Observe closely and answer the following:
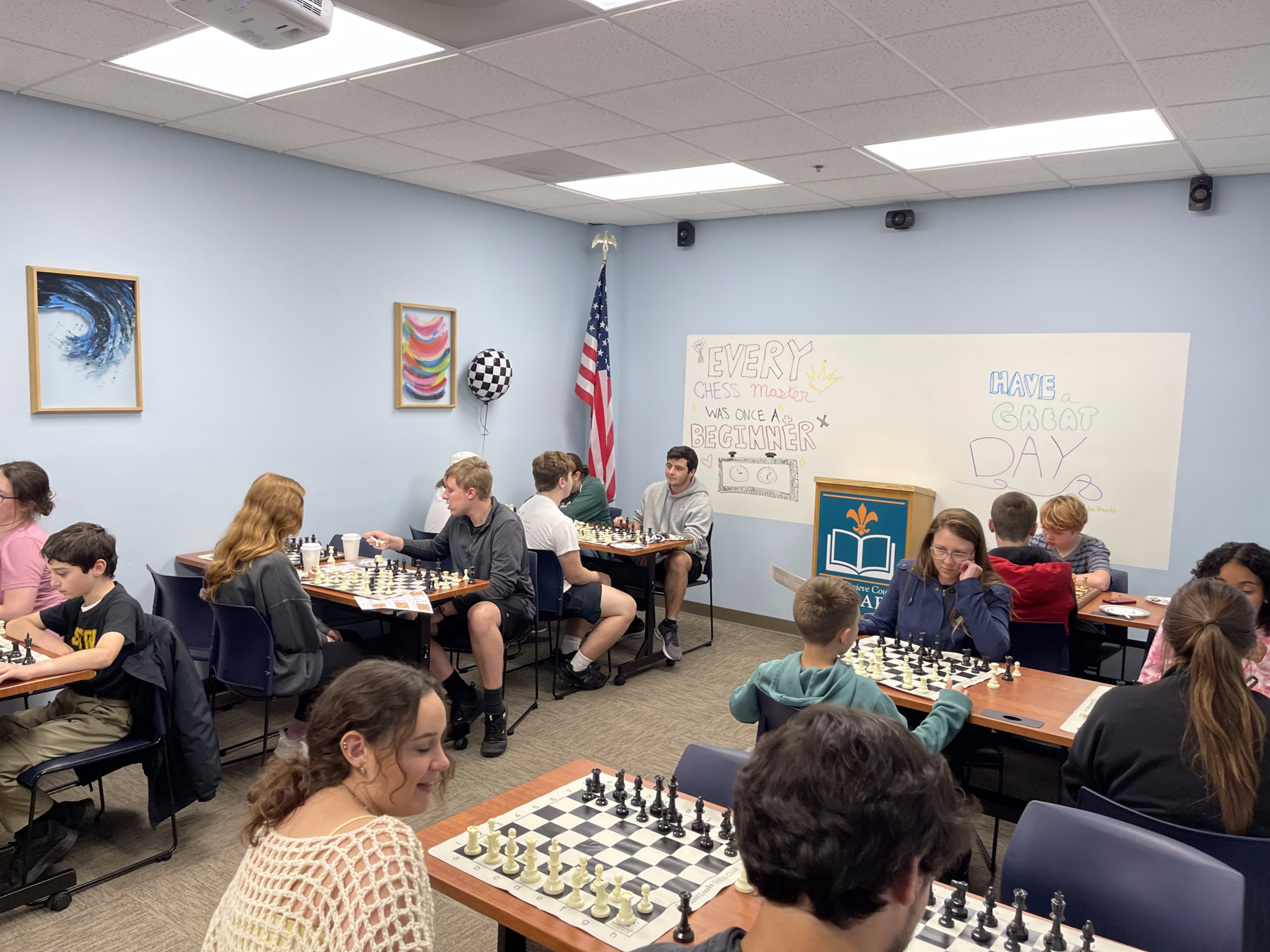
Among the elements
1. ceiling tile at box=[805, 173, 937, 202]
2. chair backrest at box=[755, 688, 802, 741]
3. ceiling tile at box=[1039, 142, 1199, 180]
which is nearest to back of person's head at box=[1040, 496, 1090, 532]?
ceiling tile at box=[1039, 142, 1199, 180]

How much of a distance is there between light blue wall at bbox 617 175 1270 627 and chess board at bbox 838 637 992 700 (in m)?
2.71

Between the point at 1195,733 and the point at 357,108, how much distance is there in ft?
13.5

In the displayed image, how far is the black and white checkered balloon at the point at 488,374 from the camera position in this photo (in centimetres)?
632

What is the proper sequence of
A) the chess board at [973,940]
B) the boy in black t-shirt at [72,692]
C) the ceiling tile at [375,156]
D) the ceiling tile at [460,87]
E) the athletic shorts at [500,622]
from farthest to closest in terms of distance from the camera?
the ceiling tile at [375,156]
the athletic shorts at [500,622]
the ceiling tile at [460,87]
the boy in black t-shirt at [72,692]
the chess board at [973,940]

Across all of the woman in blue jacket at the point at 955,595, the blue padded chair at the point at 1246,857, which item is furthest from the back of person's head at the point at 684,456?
the blue padded chair at the point at 1246,857

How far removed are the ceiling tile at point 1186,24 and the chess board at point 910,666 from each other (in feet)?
7.45

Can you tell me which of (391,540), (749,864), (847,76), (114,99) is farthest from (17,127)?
(749,864)

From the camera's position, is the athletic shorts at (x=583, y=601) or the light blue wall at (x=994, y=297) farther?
the athletic shorts at (x=583, y=601)

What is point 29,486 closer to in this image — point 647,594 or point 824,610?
point 824,610

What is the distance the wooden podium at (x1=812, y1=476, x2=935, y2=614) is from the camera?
5.89 metres

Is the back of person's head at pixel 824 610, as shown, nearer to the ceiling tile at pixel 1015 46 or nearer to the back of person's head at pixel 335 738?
the back of person's head at pixel 335 738

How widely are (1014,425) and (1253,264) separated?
1528mm

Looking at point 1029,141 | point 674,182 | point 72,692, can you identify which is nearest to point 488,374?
point 674,182

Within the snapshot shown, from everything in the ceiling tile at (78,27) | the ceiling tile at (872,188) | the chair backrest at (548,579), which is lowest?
the chair backrest at (548,579)
